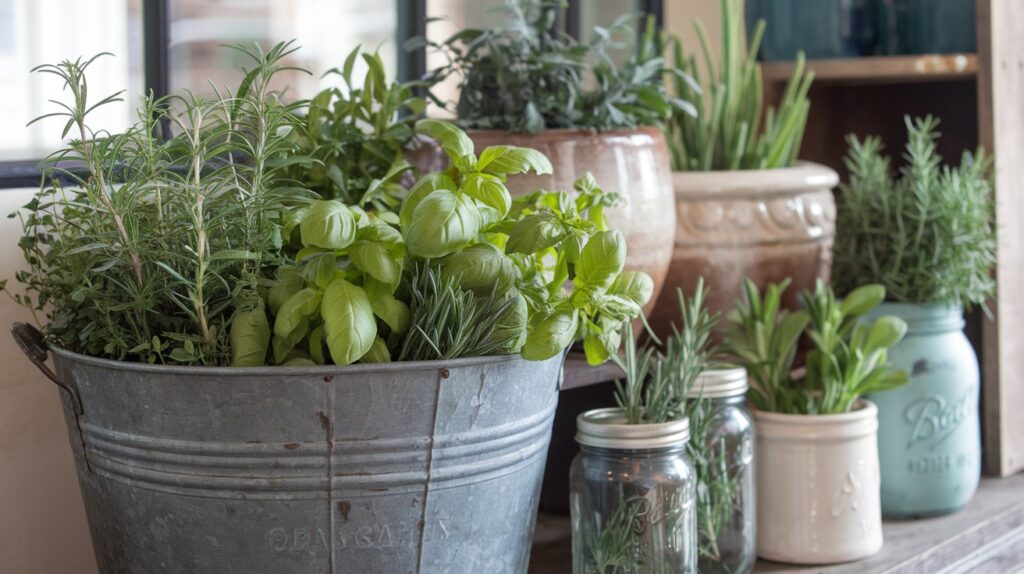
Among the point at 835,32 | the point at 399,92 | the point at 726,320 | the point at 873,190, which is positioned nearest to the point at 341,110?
the point at 399,92

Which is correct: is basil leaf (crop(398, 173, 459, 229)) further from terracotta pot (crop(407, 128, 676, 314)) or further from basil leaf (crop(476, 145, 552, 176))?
terracotta pot (crop(407, 128, 676, 314))

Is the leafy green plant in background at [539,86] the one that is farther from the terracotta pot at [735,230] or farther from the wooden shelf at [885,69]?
the wooden shelf at [885,69]

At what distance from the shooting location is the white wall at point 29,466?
69 centimetres

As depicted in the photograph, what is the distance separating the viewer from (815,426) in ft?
2.74

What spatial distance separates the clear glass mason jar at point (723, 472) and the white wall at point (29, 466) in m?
0.39

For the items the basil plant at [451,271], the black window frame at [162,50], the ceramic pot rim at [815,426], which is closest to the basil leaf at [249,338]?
the basil plant at [451,271]

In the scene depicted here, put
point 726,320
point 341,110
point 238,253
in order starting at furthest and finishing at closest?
1. point 726,320
2. point 341,110
3. point 238,253

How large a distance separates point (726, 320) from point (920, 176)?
20 cm

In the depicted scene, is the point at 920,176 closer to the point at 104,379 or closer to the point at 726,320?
the point at 726,320

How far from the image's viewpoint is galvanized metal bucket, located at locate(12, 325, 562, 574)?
53 cm

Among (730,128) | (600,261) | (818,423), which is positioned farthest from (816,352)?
(600,261)

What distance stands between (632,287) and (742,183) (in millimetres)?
304

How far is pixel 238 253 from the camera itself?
1.75 feet

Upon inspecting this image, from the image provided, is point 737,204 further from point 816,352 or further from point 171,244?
point 171,244
